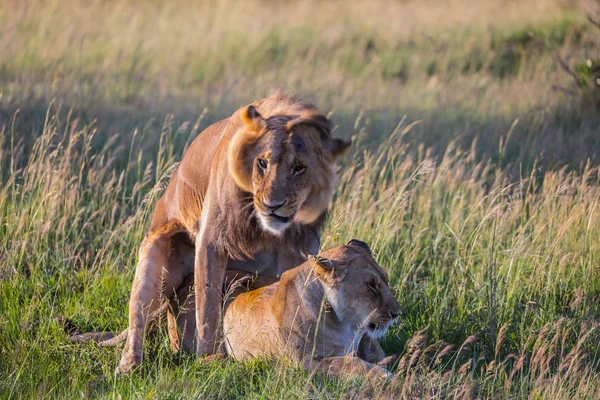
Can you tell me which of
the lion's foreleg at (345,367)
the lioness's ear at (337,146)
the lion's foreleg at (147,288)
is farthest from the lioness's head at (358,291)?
the lion's foreleg at (147,288)

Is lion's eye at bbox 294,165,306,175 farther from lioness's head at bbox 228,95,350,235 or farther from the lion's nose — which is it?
the lion's nose

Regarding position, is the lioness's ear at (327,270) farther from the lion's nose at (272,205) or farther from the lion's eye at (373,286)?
the lion's nose at (272,205)

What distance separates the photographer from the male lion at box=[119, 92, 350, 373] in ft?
15.2

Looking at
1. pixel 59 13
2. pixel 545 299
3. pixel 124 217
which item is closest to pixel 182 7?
pixel 59 13

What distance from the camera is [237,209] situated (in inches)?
195

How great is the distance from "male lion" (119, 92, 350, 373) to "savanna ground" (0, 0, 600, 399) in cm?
31

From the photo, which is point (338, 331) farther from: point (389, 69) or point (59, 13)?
point (59, 13)

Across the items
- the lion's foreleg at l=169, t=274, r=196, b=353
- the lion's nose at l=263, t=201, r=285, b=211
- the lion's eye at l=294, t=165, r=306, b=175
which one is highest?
the lion's eye at l=294, t=165, r=306, b=175

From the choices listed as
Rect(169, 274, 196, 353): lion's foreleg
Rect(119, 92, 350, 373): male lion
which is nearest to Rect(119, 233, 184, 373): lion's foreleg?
Rect(119, 92, 350, 373): male lion

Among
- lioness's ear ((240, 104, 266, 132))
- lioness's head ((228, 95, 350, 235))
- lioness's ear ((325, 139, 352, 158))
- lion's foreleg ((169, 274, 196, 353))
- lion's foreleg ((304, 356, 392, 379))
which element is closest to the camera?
lion's foreleg ((304, 356, 392, 379))

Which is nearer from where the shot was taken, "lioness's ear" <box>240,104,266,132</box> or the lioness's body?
the lioness's body

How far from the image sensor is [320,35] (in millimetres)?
13523

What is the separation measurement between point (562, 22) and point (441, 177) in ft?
26.3

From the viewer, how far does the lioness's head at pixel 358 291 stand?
15.2ft
